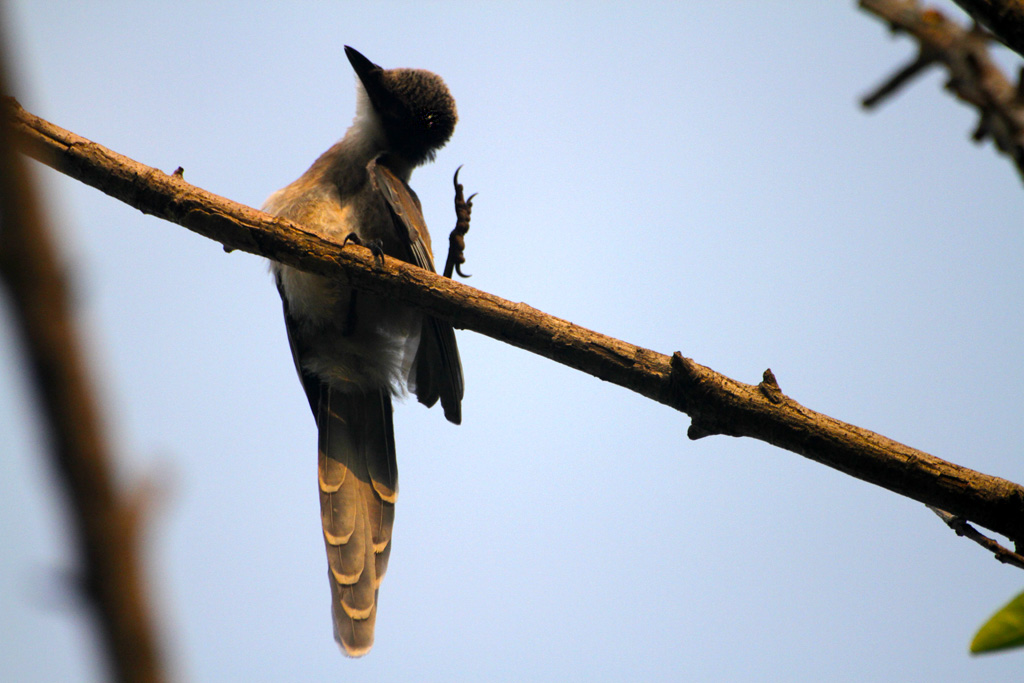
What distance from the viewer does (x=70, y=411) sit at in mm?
586

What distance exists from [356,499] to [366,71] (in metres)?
2.79

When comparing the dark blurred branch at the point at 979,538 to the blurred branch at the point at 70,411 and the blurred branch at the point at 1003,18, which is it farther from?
the blurred branch at the point at 70,411

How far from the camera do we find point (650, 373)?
2.74 m

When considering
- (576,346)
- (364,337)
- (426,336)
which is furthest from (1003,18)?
(364,337)

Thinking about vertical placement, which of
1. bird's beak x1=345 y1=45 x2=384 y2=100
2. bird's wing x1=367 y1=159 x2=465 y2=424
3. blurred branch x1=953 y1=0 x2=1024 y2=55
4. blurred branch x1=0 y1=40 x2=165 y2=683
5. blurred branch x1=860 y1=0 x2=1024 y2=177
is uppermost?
bird's beak x1=345 y1=45 x2=384 y2=100

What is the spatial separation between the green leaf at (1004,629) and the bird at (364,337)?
9.39 ft

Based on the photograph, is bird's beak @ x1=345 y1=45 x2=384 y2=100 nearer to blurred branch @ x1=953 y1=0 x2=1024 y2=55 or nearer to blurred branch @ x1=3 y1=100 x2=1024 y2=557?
blurred branch @ x1=3 y1=100 x2=1024 y2=557

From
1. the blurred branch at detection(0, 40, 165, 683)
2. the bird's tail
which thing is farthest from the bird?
the blurred branch at detection(0, 40, 165, 683)

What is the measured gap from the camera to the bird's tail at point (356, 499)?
361 centimetres

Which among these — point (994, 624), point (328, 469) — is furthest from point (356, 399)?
point (994, 624)

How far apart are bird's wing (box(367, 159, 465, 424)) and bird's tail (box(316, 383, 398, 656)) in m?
0.34

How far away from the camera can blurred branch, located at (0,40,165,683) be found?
1.90ft

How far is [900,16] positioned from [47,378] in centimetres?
143

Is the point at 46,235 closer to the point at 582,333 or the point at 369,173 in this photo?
the point at 582,333
